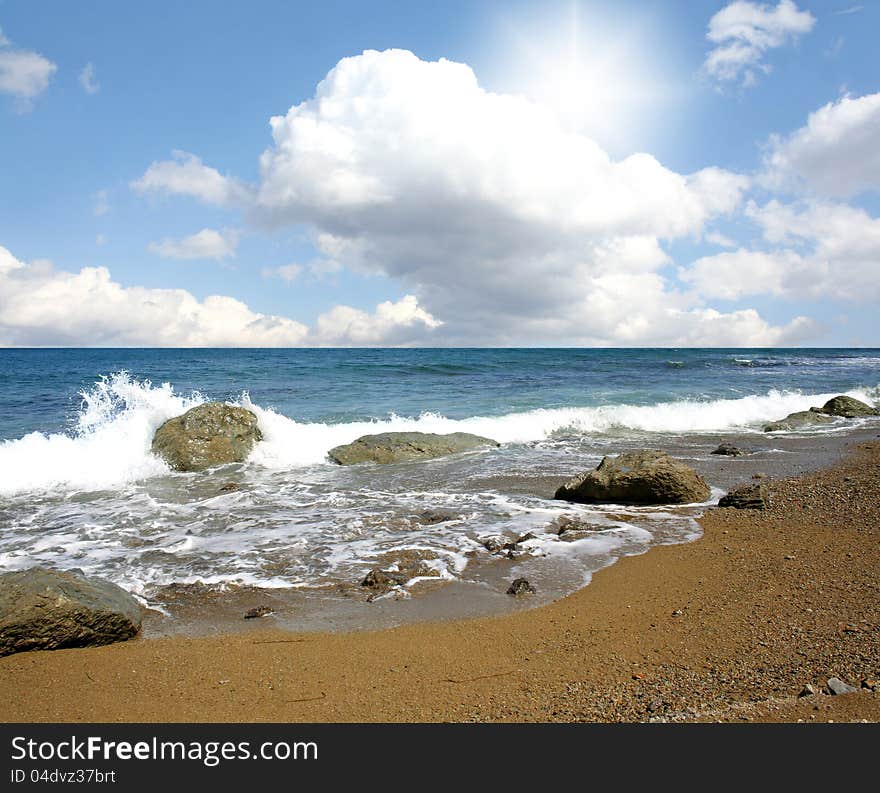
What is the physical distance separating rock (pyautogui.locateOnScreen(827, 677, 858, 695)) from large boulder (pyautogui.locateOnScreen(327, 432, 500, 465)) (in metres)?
9.79

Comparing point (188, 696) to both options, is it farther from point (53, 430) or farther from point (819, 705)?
point (53, 430)

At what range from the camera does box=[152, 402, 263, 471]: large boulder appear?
39.5 ft

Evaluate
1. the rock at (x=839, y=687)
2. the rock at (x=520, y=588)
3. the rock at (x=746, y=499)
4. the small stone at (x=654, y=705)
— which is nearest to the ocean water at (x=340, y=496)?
the rock at (x=520, y=588)

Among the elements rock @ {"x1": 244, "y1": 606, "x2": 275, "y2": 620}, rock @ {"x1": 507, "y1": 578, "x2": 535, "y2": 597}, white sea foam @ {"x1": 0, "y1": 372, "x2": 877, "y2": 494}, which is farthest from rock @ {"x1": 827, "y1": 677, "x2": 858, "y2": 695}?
white sea foam @ {"x1": 0, "y1": 372, "x2": 877, "y2": 494}

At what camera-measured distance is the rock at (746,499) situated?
8000mm

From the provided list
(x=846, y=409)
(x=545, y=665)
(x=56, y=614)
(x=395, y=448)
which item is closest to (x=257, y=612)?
(x=56, y=614)

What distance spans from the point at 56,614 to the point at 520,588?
12.9ft

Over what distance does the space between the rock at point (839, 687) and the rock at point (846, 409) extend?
1889 cm

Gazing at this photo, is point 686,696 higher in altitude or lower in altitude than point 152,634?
higher

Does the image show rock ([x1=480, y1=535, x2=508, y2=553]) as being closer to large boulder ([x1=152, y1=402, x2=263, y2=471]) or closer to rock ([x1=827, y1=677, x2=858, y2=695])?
rock ([x1=827, y1=677, x2=858, y2=695])

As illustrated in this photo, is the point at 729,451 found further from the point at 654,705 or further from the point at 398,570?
the point at 654,705

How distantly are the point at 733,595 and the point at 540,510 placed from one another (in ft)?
11.2

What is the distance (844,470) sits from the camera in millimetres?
10352

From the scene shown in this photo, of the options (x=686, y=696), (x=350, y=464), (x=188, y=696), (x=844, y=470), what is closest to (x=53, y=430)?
(x=350, y=464)
